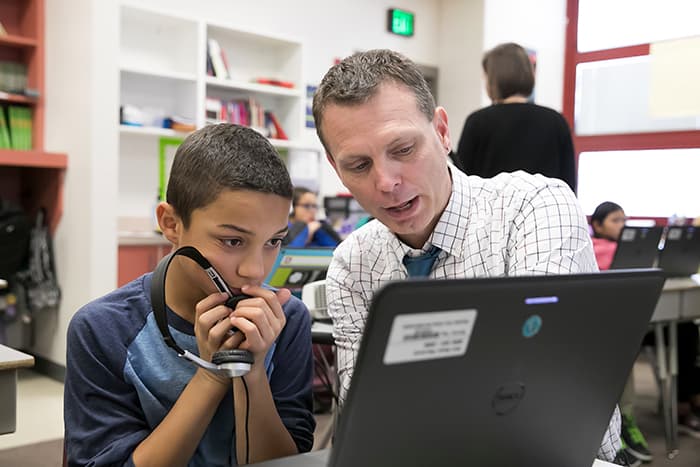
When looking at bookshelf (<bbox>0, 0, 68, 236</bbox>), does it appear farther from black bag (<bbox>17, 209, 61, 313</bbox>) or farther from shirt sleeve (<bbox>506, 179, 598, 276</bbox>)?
shirt sleeve (<bbox>506, 179, 598, 276</bbox>)

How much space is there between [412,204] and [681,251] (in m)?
3.22

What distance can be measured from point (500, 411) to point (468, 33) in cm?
611

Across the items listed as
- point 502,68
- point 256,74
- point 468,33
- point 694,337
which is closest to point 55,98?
point 256,74

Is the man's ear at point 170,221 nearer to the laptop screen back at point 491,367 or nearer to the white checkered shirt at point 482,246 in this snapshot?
the white checkered shirt at point 482,246

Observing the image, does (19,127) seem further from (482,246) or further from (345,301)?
(482,246)

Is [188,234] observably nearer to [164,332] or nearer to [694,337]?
[164,332]

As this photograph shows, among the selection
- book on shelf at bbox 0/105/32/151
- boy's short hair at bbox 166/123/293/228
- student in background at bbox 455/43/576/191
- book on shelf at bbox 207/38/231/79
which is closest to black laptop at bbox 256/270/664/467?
boy's short hair at bbox 166/123/293/228

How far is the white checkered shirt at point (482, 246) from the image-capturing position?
1.16m

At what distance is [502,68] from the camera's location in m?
2.88

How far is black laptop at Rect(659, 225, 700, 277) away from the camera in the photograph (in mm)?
3777

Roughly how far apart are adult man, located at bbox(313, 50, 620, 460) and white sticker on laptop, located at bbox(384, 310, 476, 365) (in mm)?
439

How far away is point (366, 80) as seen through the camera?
43.3 inches

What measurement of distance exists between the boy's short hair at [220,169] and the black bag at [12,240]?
331 centimetres

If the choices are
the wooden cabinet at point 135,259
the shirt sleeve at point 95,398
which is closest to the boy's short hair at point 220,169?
the shirt sleeve at point 95,398
